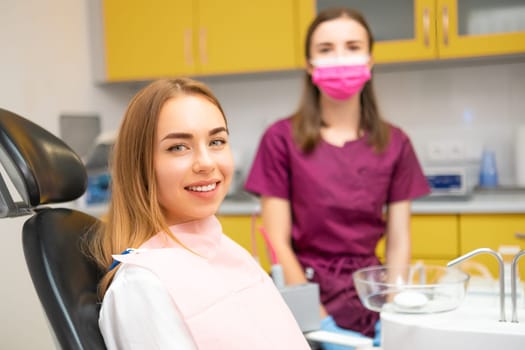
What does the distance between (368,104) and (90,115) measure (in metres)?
1.73

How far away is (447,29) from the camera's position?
2818 millimetres

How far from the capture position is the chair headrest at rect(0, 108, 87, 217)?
1.03 m

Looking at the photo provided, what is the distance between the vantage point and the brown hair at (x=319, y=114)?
1774mm

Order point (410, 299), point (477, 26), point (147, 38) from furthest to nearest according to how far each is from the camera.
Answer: point (147, 38)
point (477, 26)
point (410, 299)

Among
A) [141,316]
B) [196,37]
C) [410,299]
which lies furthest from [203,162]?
[196,37]

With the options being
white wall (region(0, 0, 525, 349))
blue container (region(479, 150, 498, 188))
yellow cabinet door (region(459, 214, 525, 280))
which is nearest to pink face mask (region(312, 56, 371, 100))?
yellow cabinet door (region(459, 214, 525, 280))

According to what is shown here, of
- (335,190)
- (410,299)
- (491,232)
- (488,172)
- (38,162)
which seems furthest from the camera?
(488,172)

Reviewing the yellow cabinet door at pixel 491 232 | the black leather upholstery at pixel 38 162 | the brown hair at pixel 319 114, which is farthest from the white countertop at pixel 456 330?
the yellow cabinet door at pixel 491 232

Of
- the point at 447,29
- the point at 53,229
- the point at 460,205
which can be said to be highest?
the point at 447,29

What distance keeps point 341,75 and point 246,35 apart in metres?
1.39

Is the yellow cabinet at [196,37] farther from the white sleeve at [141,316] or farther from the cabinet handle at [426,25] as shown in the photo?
the white sleeve at [141,316]

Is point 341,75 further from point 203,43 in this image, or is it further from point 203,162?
point 203,43

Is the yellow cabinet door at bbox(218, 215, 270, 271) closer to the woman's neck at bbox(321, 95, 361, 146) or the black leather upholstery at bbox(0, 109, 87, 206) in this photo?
the woman's neck at bbox(321, 95, 361, 146)

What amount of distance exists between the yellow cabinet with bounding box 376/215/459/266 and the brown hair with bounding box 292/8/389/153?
93 cm
